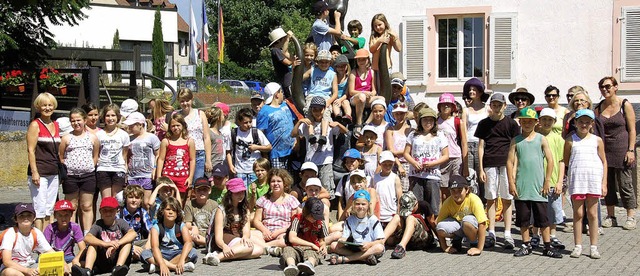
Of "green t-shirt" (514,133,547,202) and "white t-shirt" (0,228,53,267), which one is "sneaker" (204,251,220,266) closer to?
"white t-shirt" (0,228,53,267)

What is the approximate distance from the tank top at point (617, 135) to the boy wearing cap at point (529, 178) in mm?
1740

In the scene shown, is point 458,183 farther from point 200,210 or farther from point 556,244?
point 200,210

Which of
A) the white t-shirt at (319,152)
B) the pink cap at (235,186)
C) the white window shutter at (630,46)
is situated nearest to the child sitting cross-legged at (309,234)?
the pink cap at (235,186)

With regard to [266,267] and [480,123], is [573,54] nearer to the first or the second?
[480,123]

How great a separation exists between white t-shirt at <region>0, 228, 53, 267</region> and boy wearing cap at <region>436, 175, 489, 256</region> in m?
4.22

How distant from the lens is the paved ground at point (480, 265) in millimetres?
9344

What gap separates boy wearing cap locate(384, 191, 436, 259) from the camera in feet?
34.4

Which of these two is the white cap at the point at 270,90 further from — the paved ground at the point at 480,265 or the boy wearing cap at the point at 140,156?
→ the paved ground at the point at 480,265

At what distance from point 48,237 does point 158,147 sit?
2385mm

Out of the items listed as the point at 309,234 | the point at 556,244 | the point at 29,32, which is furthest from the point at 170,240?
the point at 29,32

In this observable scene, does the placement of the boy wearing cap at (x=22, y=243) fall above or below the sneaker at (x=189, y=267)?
above

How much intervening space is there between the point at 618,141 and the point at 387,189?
10.4ft

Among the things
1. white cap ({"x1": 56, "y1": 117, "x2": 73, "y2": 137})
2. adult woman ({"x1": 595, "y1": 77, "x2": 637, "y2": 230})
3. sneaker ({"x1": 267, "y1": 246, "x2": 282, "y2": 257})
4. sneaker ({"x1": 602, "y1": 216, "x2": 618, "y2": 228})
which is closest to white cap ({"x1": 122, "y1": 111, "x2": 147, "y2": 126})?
white cap ({"x1": 56, "y1": 117, "x2": 73, "y2": 137})

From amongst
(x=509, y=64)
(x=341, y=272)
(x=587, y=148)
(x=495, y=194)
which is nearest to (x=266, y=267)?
(x=341, y=272)
